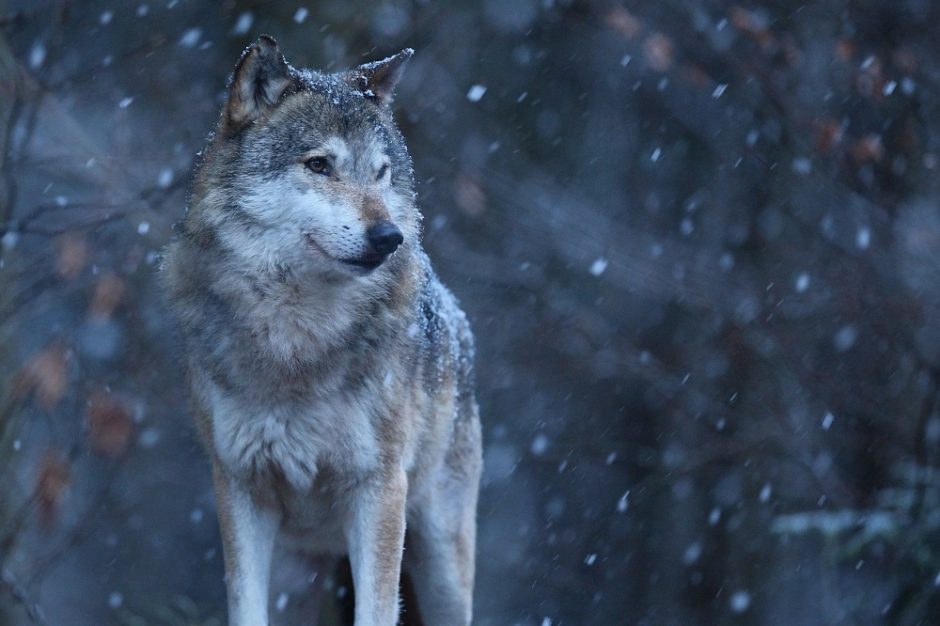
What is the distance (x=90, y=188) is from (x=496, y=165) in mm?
3507

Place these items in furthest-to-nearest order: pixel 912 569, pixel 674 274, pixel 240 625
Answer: pixel 674 274
pixel 912 569
pixel 240 625

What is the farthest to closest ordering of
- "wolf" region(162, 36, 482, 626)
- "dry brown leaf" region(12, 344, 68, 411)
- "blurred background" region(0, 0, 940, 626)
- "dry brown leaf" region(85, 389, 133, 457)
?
"blurred background" region(0, 0, 940, 626)
"dry brown leaf" region(85, 389, 133, 457)
"dry brown leaf" region(12, 344, 68, 411)
"wolf" region(162, 36, 482, 626)

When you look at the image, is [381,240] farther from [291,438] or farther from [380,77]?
[380,77]

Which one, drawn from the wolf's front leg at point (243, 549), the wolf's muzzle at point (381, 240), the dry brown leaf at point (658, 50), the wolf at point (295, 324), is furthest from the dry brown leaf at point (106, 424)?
the dry brown leaf at point (658, 50)

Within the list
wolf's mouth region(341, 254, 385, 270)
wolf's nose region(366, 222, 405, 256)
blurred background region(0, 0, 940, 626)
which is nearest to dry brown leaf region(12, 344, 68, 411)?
blurred background region(0, 0, 940, 626)

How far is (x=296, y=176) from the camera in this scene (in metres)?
A: 3.47

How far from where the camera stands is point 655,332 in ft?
33.0

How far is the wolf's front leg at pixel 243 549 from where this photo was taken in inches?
138

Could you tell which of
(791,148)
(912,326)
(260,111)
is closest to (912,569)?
(912,326)

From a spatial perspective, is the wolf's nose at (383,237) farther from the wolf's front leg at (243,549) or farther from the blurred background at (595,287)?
the blurred background at (595,287)

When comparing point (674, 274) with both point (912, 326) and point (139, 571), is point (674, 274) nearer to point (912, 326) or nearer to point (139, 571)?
point (912, 326)

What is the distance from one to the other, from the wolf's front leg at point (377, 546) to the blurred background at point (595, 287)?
2.79 metres

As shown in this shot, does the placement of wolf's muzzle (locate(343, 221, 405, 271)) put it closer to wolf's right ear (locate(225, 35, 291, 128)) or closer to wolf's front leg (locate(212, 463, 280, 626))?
wolf's right ear (locate(225, 35, 291, 128))

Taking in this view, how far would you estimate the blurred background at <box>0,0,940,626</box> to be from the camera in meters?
6.89
